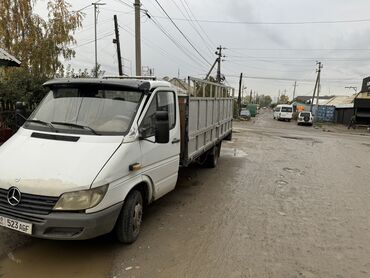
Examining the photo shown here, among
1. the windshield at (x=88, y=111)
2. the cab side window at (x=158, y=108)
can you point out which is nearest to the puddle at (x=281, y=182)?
the cab side window at (x=158, y=108)

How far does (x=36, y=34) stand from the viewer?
55.1 ft

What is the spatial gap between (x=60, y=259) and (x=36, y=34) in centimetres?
1557

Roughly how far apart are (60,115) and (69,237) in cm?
177

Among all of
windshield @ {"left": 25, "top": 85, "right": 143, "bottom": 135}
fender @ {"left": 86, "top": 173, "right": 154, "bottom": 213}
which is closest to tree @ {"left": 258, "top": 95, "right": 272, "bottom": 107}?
windshield @ {"left": 25, "top": 85, "right": 143, "bottom": 135}

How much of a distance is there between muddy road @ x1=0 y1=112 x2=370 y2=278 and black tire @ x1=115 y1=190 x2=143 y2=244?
0.48ft

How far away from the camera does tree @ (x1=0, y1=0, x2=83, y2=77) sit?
16234mm

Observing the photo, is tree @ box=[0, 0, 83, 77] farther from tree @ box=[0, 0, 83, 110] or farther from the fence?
the fence

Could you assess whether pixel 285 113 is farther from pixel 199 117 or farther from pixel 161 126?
pixel 161 126

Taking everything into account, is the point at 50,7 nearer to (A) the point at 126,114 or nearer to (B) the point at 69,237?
(A) the point at 126,114

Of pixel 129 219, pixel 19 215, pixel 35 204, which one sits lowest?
pixel 129 219

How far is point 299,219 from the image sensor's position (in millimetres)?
5766

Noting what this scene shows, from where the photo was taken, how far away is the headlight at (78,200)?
3.57 metres

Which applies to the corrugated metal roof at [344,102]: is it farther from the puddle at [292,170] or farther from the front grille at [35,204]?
the front grille at [35,204]

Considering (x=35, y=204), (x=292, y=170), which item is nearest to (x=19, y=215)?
(x=35, y=204)
